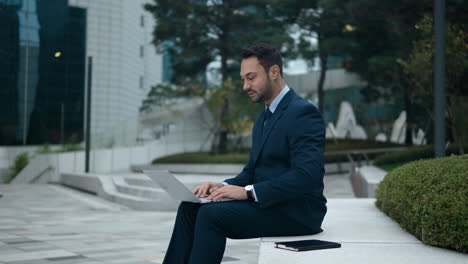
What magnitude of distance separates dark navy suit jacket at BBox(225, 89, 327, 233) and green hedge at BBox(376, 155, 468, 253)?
2.35 feet

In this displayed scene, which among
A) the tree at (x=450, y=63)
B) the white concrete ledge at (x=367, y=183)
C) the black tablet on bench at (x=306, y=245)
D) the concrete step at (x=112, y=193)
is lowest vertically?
the concrete step at (x=112, y=193)

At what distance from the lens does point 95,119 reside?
138ft

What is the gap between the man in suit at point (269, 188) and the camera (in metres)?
3.15

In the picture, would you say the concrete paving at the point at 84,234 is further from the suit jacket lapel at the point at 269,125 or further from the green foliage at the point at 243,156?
the green foliage at the point at 243,156

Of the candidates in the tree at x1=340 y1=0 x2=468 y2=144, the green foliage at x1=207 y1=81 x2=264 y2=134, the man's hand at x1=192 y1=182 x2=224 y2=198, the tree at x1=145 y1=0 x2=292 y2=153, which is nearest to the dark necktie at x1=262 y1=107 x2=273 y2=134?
the man's hand at x1=192 y1=182 x2=224 y2=198

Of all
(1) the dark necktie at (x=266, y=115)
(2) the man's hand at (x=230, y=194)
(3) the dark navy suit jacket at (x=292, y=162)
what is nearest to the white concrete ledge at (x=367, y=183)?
(1) the dark necktie at (x=266, y=115)

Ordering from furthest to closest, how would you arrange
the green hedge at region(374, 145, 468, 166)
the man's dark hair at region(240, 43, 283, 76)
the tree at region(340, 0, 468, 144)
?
the green hedge at region(374, 145, 468, 166) < the tree at region(340, 0, 468, 144) < the man's dark hair at region(240, 43, 283, 76)

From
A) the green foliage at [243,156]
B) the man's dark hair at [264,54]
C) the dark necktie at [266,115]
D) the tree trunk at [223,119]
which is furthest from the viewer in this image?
the tree trunk at [223,119]

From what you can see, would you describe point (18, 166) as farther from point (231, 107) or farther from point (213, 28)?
point (213, 28)

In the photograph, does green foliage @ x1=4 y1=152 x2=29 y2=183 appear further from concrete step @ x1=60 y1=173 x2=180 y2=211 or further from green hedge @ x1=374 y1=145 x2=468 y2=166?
green hedge @ x1=374 y1=145 x2=468 y2=166

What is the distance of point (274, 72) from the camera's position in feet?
11.7

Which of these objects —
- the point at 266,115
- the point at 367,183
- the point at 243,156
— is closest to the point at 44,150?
the point at 243,156

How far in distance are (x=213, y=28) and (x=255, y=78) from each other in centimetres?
2798

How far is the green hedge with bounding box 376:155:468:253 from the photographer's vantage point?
3.41 metres
